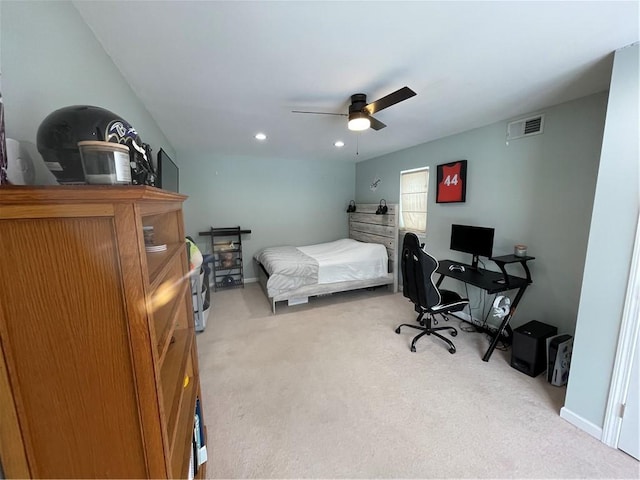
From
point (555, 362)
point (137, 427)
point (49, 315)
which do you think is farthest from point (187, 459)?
point (555, 362)

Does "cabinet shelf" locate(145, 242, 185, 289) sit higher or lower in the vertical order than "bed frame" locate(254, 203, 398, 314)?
higher

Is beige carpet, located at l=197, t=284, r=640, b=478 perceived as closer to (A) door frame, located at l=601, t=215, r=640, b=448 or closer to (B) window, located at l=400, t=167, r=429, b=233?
(A) door frame, located at l=601, t=215, r=640, b=448

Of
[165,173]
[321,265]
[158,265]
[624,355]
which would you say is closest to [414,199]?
[321,265]

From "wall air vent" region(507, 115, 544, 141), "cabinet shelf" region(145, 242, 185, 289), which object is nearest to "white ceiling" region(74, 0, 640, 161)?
"wall air vent" region(507, 115, 544, 141)

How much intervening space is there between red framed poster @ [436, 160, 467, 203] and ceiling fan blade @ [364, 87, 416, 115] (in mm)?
1786

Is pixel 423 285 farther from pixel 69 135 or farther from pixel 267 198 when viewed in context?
pixel 267 198

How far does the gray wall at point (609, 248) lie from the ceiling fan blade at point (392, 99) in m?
1.18

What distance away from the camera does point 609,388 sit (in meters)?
1.64

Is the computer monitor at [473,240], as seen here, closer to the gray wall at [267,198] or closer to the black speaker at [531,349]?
the black speaker at [531,349]

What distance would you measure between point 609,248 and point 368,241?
3.42 meters

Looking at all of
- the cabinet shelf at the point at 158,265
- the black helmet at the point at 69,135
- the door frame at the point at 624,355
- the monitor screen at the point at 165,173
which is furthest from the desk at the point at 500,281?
the monitor screen at the point at 165,173

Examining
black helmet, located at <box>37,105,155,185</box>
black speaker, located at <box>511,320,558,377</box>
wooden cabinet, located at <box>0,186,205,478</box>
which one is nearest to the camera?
wooden cabinet, located at <box>0,186,205,478</box>

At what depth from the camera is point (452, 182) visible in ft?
10.9

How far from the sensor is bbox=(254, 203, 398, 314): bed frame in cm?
365
